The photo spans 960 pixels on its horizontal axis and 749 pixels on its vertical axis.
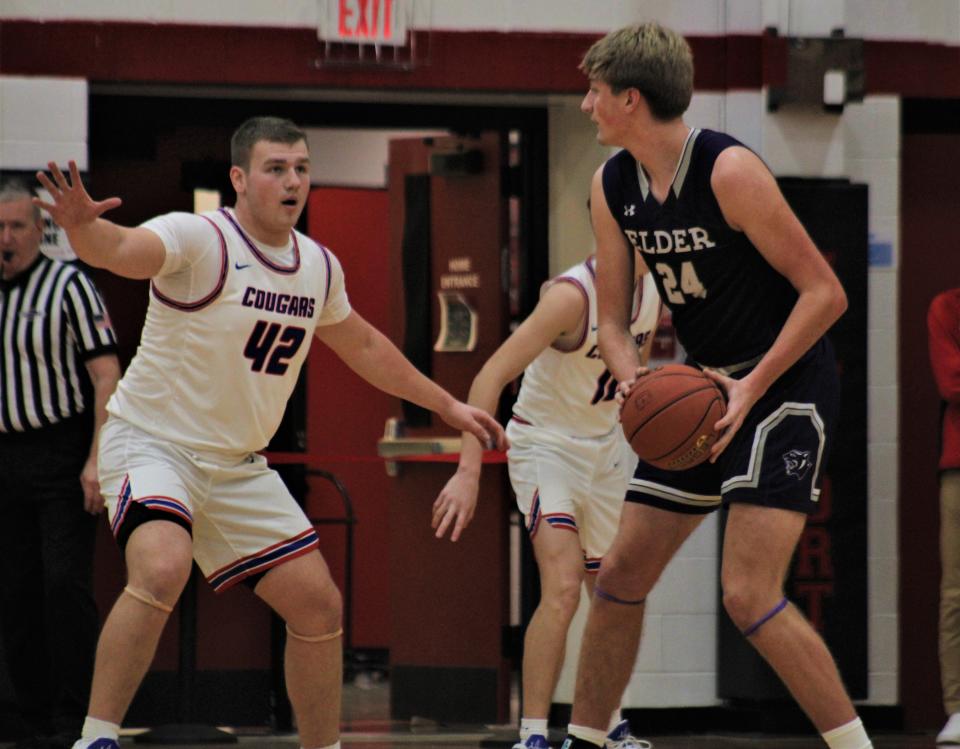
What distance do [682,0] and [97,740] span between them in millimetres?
4172

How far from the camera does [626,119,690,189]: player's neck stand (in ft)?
14.7

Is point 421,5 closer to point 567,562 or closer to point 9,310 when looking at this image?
point 9,310

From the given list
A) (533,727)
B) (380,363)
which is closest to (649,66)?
(380,363)

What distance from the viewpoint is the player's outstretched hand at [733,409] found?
13.9 feet

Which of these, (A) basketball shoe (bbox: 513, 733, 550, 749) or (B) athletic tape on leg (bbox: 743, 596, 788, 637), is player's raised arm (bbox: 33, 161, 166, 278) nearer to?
(B) athletic tape on leg (bbox: 743, 596, 788, 637)

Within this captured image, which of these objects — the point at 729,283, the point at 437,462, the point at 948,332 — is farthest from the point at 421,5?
the point at 729,283

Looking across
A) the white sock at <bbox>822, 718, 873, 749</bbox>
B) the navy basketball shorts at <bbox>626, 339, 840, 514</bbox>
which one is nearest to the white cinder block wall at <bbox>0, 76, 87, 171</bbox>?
the navy basketball shorts at <bbox>626, 339, 840, 514</bbox>

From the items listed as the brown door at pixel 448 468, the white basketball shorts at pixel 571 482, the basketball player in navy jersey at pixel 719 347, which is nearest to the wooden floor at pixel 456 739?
the brown door at pixel 448 468

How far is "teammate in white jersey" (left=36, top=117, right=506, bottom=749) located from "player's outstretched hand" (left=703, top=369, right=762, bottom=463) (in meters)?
1.22

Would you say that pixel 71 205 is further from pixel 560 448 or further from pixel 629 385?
pixel 560 448

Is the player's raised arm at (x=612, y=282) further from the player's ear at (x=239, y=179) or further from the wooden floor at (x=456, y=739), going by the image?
the wooden floor at (x=456, y=739)

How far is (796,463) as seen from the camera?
4320 mm

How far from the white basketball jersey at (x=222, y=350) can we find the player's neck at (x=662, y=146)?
3.49ft

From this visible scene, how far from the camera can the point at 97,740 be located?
169 inches
